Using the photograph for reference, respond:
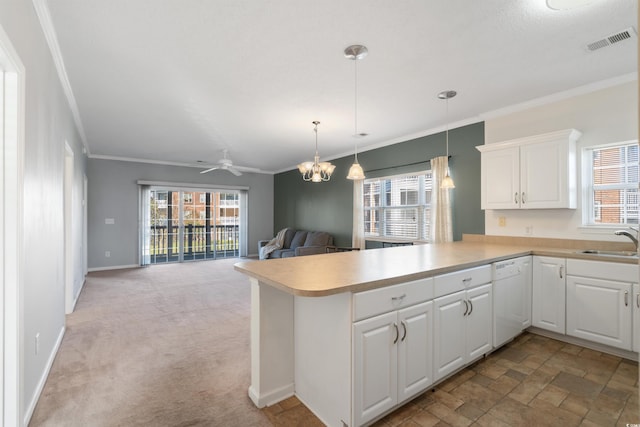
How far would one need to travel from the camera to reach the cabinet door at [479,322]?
2258mm

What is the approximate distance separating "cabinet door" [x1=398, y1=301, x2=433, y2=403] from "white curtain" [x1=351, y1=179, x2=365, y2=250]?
12.5 ft

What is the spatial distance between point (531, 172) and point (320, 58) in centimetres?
259

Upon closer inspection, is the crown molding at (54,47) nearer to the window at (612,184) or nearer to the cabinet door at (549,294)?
the cabinet door at (549,294)

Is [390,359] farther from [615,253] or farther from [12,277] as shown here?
[615,253]

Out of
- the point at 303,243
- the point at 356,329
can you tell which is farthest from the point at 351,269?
the point at 303,243

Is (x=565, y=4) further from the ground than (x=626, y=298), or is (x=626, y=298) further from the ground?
(x=565, y=4)

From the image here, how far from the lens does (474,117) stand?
3994mm

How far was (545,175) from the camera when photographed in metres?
3.20

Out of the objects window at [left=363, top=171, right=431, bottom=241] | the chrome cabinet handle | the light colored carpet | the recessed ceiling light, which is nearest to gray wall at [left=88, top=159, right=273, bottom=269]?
the light colored carpet

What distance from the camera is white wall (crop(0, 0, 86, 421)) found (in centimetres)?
170

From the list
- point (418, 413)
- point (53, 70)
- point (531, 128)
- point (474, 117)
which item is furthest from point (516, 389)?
point (53, 70)

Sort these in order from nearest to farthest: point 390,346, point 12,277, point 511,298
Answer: point 12,277 < point 390,346 < point 511,298

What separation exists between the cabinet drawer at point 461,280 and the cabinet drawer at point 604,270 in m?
0.94

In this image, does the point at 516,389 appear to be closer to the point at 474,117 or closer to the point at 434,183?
the point at 434,183
